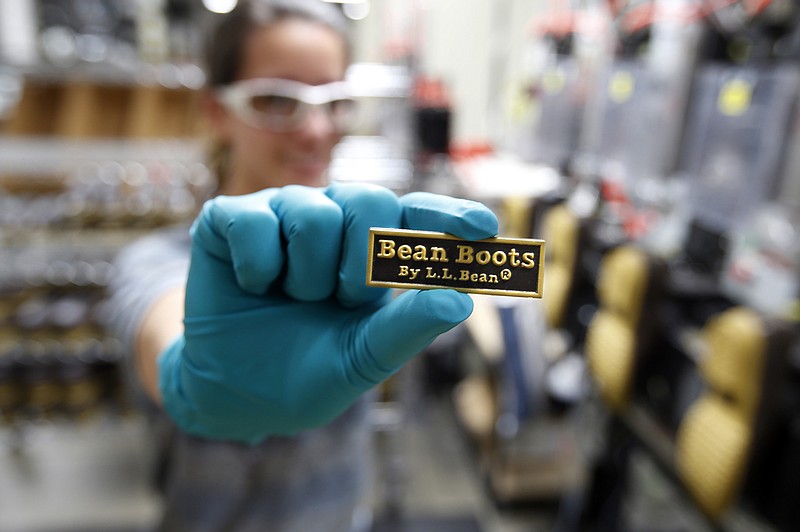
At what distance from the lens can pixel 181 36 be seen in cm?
244

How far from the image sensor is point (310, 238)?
46 cm

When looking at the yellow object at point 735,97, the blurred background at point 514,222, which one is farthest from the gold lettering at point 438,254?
the yellow object at point 735,97

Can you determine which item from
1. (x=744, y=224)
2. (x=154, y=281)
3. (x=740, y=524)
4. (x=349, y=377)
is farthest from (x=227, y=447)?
(x=744, y=224)

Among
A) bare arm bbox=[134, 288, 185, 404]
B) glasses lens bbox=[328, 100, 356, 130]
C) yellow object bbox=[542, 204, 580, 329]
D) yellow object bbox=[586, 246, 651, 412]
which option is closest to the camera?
bare arm bbox=[134, 288, 185, 404]

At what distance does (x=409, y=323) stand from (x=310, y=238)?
0.38 ft

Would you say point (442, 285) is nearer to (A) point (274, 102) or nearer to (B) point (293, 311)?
(B) point (293, 311)

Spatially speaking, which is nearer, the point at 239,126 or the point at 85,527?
the point at 239,126

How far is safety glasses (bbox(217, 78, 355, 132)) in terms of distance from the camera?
2.45 feet

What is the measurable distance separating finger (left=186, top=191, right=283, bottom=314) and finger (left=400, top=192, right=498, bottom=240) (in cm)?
13

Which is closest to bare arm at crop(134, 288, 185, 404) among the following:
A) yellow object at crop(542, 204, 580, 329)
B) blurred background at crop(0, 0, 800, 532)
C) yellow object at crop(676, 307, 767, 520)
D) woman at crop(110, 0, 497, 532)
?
woman at crop(110, 0, 497, 532)

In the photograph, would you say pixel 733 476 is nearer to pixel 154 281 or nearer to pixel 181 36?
pixel 154 281

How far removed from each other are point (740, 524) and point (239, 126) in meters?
1.50

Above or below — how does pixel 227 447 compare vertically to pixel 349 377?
below

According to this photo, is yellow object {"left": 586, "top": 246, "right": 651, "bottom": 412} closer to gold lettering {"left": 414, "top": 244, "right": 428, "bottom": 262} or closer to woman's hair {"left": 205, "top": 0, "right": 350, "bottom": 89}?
woman's hair {"left": 205, "top": 0, "right": 350, "bottom": 89}
